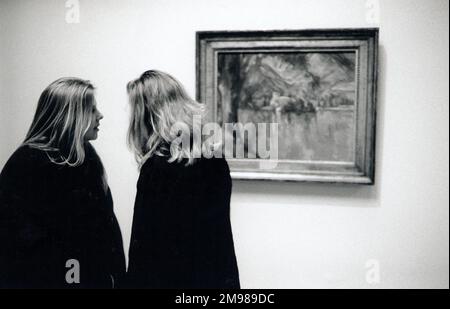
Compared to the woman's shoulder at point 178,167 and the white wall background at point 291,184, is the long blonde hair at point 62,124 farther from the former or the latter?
the woman's shoulder at point 178,167

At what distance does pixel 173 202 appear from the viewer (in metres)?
0.91

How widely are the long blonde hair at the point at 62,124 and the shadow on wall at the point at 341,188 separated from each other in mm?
411

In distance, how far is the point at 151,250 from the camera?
93 centimetres

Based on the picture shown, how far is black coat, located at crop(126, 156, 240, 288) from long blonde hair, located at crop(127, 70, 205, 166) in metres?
0.03

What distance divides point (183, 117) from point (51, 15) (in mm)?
470

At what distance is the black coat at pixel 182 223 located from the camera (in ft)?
2.97

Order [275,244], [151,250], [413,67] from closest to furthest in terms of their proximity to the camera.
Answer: [151,250], [413,67], [275,244]

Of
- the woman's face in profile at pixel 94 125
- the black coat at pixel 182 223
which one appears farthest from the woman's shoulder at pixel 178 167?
the woman's face in profile at pixel 94 125

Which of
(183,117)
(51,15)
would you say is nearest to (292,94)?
(183,117)

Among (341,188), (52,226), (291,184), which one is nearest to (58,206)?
(52,226)

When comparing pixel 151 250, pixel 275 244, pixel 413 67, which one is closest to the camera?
pixel 151 250

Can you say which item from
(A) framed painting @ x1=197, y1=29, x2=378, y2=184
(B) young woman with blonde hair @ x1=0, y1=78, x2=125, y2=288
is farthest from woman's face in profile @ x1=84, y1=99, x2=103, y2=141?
(A) framed painting @ x1=197, y1=29, x2=378, y2=184

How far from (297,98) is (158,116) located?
393mm
